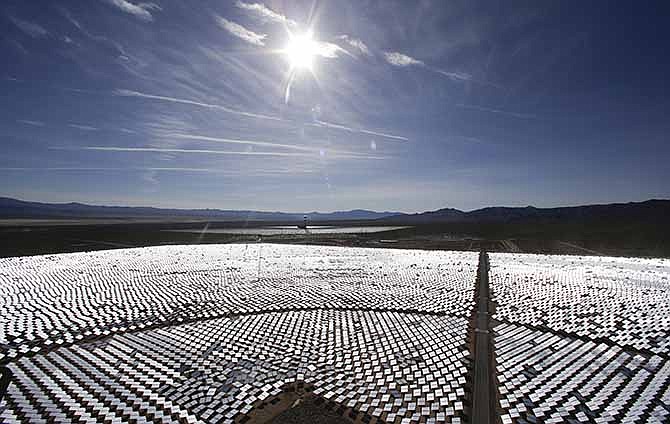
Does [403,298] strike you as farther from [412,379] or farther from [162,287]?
[162,287]

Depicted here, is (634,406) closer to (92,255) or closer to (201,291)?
(201,291)

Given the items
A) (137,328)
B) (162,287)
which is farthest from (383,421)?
(162,287)

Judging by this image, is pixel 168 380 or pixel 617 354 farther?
pixel 617 354

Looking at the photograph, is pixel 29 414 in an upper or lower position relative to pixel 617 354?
lower

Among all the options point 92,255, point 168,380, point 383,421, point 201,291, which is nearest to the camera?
point 383,421

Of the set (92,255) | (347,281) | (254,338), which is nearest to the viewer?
(254,338)

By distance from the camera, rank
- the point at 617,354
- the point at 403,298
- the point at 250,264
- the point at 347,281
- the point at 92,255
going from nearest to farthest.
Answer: the point at 617,354
the point at 403,298
the point at 347,281
the point at 250,264
the point at 92,255

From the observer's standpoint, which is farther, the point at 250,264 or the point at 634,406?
the point at 250,264

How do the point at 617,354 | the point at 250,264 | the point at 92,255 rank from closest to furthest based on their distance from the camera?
the point at 617,354, the point at 250,264, the point at 92,255

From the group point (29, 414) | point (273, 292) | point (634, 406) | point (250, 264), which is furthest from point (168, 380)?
point (250, 264)
